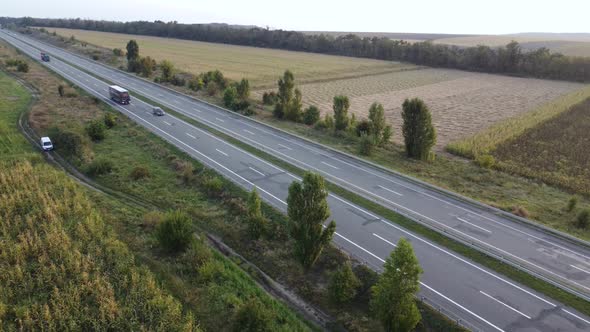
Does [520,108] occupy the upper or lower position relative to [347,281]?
upper

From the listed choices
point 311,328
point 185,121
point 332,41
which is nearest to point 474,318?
point 311,328

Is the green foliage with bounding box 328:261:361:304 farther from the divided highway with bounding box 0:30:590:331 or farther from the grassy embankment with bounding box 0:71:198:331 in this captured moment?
the grassy embankment with bounding box 0:71:198:331

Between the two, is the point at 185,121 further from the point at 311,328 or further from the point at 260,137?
the point at 311,328

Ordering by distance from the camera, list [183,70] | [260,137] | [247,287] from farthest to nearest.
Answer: [183,70] → [260,137] → [247,287]

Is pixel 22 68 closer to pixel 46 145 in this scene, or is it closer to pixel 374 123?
pixel 46 145

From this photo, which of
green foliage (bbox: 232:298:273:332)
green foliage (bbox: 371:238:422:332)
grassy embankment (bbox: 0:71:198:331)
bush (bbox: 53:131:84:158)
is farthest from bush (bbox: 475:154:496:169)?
bush (bbox: 53:131:84:158)

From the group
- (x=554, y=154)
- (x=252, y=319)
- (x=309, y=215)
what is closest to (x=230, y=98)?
(x=309, y=215)
